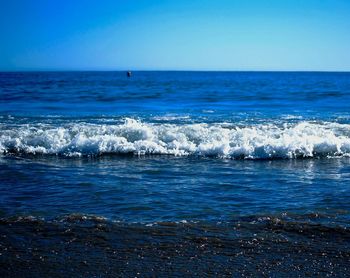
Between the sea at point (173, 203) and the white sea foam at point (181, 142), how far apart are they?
40mm

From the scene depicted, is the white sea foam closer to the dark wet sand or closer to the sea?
the sea

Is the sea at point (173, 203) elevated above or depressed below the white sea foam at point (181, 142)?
below

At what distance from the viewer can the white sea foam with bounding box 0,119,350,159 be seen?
1106 centimetres

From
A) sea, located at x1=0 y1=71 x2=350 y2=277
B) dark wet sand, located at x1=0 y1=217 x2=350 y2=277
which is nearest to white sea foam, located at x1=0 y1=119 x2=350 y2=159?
sea, located at x1=0 y1=71 x2=350 y2=277

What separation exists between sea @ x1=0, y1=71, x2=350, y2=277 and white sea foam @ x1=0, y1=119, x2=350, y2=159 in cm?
4

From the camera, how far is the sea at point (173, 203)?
4.36 m

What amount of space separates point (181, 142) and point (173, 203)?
18.5ft

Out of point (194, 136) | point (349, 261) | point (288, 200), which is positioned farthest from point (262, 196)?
point (194, 136)

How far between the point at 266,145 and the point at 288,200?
4.51 metres

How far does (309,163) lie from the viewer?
32.8ft

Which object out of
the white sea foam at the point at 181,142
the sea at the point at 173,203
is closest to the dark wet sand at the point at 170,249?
the sea at the point at 173,203

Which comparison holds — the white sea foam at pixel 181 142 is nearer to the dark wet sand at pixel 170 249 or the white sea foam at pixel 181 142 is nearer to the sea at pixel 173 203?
the sea at pixel 173 203

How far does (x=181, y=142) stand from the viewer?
12.0 m

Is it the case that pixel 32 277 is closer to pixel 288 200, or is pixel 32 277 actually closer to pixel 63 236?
pixel 63 236
